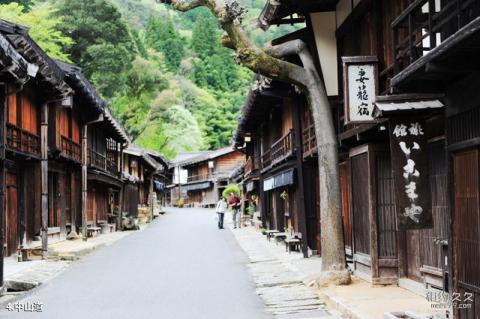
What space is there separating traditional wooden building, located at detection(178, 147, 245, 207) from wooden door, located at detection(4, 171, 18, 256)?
2198 inches

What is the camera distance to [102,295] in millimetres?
14227

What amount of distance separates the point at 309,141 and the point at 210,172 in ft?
209

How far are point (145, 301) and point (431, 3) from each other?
8.29m

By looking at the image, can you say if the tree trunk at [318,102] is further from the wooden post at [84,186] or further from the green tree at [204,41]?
the green tree at [204,41]

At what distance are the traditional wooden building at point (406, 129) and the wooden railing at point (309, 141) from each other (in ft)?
1.07

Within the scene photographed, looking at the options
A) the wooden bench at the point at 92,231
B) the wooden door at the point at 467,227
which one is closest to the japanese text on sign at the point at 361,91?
the wooden door at the point at 467,227

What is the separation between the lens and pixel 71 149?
1189 inches

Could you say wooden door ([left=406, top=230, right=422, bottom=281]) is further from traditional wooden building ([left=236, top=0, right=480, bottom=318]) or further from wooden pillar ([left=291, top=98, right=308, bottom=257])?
wooden pillar ([left=291, top=98, right=308, bottom=257])

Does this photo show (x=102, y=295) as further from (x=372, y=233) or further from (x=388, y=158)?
(x=388, y=158)

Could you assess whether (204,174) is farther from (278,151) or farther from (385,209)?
(385,209)

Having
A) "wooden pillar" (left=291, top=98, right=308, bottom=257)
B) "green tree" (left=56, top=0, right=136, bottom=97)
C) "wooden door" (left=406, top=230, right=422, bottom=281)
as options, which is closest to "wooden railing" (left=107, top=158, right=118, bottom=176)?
"green tree" (left=56, top=0, right=136, bottom=97)

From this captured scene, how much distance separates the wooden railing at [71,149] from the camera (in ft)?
94.5

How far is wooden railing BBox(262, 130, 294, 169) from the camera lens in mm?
24516

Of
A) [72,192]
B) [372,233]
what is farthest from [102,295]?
[72,192]
